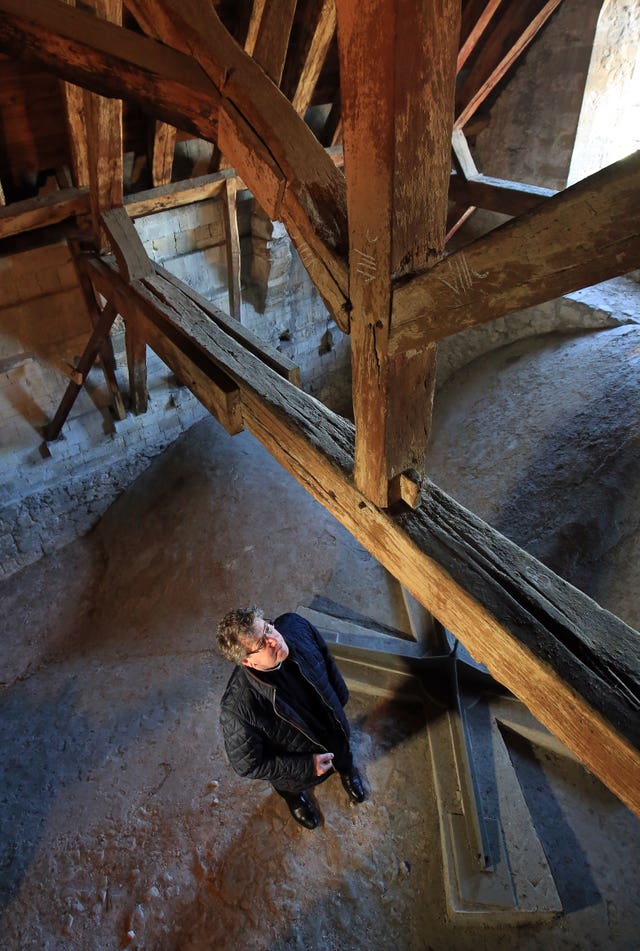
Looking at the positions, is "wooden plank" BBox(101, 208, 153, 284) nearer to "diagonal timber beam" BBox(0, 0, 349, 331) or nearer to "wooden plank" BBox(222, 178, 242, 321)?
"wooden plank" BBox(222, 178, 242, 321)

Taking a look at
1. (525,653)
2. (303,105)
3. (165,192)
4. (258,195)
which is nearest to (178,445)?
(165,192)

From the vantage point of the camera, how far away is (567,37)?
554cm

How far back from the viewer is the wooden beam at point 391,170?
1280mm

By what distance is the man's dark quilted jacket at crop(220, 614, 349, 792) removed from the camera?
8.38 feet

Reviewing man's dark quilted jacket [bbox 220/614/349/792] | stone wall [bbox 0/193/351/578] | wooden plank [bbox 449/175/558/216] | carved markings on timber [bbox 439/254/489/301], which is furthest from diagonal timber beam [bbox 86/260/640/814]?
wooden plank [bbox 449/175/558/216]

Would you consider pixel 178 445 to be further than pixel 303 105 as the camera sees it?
Yes

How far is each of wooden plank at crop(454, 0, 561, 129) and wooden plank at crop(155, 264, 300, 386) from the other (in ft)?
12.9

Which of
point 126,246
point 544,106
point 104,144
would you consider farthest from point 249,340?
point 544,106

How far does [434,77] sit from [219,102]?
114 cm

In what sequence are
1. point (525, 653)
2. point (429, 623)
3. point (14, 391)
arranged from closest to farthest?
1. point (525, 653)
2. point (429, 623)
3. point (14, 391)

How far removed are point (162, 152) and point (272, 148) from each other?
3.12 meters

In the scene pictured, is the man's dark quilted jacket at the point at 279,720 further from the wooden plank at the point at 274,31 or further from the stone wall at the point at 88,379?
the stone wall at the point at 88,379

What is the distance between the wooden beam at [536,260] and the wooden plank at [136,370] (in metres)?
3.36

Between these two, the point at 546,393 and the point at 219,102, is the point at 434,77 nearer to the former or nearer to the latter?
the point at 219,102
